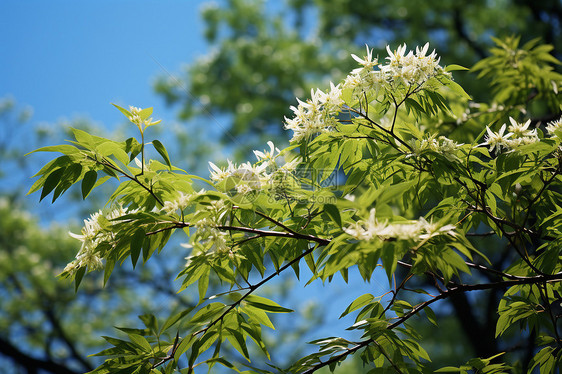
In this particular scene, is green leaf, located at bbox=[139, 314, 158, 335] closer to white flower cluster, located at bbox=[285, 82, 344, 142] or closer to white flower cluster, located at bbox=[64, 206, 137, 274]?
white flower cluster, located at bbox=[64, 206, 137, 274]

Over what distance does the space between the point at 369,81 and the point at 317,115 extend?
0.78ft

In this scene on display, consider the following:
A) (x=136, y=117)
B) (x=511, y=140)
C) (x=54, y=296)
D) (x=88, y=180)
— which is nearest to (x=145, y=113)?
(x=136, y=117)

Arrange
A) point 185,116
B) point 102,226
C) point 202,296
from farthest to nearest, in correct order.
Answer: point 185,116 → point 202,296 → point 102,226

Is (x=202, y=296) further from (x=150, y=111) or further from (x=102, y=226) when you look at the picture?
(x=150, y=111)

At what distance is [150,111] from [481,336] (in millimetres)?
7076

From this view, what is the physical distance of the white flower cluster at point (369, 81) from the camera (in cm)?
176

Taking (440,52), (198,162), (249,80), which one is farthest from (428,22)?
(198,162)

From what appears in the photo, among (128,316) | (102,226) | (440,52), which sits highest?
(440,52)

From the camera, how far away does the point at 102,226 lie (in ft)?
5.54

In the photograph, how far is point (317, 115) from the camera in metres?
1.78

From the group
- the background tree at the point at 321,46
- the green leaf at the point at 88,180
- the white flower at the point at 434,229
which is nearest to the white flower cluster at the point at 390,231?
the white flower at the point at 434,229

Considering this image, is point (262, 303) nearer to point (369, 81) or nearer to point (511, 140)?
point (369, 81)

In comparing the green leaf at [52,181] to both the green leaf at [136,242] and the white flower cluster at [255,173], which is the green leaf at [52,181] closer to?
the green leaf at [136,242]

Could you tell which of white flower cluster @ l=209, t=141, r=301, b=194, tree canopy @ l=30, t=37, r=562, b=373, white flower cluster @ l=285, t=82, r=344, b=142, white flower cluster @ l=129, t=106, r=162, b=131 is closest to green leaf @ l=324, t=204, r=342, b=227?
tree canopy @ l=30, t=37, r=562, b=373
